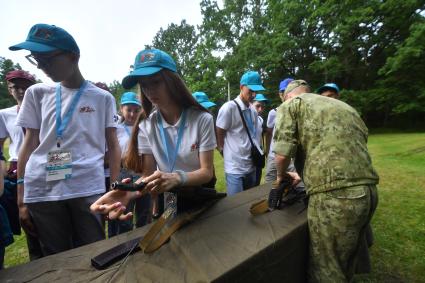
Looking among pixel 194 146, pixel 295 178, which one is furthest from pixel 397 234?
pixel 194 146

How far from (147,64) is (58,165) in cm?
101

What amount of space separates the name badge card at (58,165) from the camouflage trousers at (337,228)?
176cm

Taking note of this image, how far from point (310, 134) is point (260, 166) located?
167cm

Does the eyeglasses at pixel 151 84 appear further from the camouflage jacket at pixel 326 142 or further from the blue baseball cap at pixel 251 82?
the blue baseball cap at pixel 251 82

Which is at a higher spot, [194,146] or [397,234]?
[194,146]

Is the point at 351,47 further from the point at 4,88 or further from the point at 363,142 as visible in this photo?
the point at 4,88

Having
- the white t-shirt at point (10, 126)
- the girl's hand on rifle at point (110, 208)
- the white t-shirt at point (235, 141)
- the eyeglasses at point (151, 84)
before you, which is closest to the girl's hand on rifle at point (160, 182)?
the girl's hand on rifle at point (110, 208)

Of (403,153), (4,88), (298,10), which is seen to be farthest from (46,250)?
(4,88)

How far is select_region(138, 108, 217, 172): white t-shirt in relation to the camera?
5.61ft

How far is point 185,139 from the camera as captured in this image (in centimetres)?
172

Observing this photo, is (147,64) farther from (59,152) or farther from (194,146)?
(59,152)

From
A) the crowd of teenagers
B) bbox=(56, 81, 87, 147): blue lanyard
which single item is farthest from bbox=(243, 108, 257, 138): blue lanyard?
bbox=(56, 81, 87, 147): blue lanyard

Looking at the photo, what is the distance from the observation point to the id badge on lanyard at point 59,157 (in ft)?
5.97

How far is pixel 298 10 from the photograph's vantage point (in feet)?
62.2
